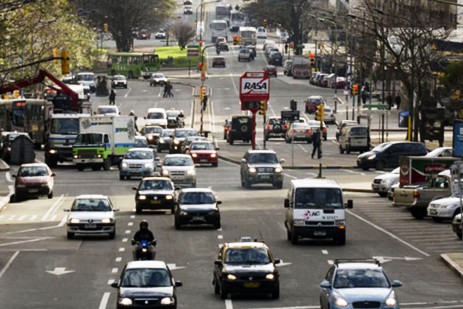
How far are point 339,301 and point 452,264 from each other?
11.7 m

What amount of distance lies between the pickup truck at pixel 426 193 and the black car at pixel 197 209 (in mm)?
7930

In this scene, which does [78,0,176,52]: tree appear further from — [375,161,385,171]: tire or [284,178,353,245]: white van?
[284,178,353,245]: white van

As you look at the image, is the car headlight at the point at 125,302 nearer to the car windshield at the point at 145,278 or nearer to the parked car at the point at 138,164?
the car windshield at the point at 145,278

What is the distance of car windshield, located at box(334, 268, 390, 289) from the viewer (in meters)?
32.3

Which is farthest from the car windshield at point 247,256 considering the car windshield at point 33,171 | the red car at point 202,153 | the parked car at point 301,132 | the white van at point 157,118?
the white van at point 157,118

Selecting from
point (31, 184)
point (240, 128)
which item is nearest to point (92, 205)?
point (31, 184)

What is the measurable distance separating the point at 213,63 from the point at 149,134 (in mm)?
86162

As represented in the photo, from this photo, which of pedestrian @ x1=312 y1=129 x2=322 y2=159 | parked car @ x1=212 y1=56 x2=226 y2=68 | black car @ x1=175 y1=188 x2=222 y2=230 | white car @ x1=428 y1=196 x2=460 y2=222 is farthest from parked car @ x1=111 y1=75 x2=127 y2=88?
black car @ x1=175 y1=188 x2=222 y2=230

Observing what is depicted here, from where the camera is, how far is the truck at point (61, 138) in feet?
276

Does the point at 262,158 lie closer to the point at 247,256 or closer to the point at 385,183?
the point at 385,183

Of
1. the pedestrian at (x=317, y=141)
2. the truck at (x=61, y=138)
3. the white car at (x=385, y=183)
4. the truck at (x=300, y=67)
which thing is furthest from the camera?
the truck at (x=300, y=67)

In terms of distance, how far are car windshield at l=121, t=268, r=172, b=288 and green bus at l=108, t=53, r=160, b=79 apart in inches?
5439

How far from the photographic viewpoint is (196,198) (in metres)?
52.8

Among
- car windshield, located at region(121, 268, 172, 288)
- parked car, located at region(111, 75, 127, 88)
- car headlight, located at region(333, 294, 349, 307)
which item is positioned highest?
parked car, located at region(111, 75, 127, 88)
